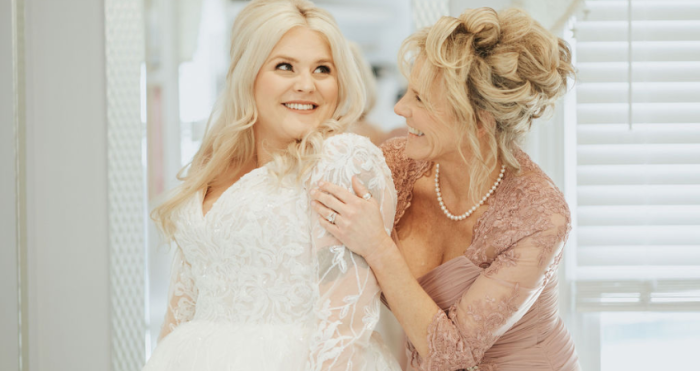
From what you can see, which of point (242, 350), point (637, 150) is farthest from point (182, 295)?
point (637, 150)

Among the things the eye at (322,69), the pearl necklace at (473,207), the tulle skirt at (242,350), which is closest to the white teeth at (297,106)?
the eye at (322,69)

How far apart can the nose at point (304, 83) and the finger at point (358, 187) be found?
31 centimetres

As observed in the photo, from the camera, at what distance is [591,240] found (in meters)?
2.46

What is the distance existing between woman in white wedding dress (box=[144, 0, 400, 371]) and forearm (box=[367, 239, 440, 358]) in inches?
1.4

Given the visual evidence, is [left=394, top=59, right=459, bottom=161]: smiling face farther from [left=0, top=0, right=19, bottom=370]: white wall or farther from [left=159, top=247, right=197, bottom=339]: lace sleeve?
[left=0, top=0, right=19, bottom=370]: white wall

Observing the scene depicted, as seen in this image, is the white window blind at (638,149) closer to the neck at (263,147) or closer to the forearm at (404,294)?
the forearm at (404,294)

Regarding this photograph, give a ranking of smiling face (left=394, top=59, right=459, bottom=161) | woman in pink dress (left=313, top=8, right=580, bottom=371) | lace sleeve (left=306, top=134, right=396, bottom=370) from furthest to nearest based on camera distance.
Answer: smiling face (left=394, top=59, right=459, bottom=161) < woman in pink dress (left=313, top=8, right=580, bottom=371) < lace sleeve (left=306, top=134, right=396, bottom=370)

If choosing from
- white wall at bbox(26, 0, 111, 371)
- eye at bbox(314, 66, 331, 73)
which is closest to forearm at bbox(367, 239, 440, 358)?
eye at bbox(314, 66, 331, 73)

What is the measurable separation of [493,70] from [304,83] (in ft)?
1.60

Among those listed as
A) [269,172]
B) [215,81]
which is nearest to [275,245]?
[269,172]

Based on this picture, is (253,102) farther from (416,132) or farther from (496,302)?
(496,302)

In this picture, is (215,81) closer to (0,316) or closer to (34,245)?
(34,245)

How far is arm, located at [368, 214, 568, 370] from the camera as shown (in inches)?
64.3

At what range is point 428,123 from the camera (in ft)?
5.76
